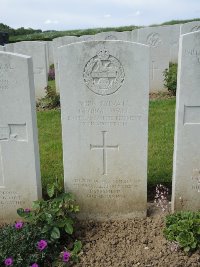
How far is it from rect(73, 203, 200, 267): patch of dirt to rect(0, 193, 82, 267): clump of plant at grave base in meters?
0.15

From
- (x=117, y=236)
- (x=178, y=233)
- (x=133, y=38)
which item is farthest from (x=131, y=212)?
(x=133, y=38)

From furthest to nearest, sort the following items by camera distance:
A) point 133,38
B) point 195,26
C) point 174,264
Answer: point 133,38, point 195,26, point 174,264

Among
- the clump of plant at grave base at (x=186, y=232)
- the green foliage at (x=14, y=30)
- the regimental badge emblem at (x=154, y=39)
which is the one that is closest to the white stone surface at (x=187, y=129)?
the clump of plant at grave base at (x=186, y=232)

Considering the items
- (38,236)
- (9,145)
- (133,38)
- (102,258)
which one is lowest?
(102,258)

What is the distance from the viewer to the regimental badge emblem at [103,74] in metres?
3.44

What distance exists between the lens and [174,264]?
3.15 m

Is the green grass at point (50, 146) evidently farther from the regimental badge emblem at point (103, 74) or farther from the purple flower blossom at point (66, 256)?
the regimental badge emblem at point (103, 74)

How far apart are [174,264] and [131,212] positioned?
87cm

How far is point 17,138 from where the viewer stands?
3650mm

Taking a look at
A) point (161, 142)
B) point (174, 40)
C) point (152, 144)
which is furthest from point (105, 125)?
point (174, 40)

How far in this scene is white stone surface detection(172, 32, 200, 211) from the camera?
339 cm

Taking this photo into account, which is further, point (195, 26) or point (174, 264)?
point (195, 26)

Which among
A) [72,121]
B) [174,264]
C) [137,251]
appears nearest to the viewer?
[174,264]

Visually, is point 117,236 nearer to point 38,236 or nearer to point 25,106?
point 38,236
